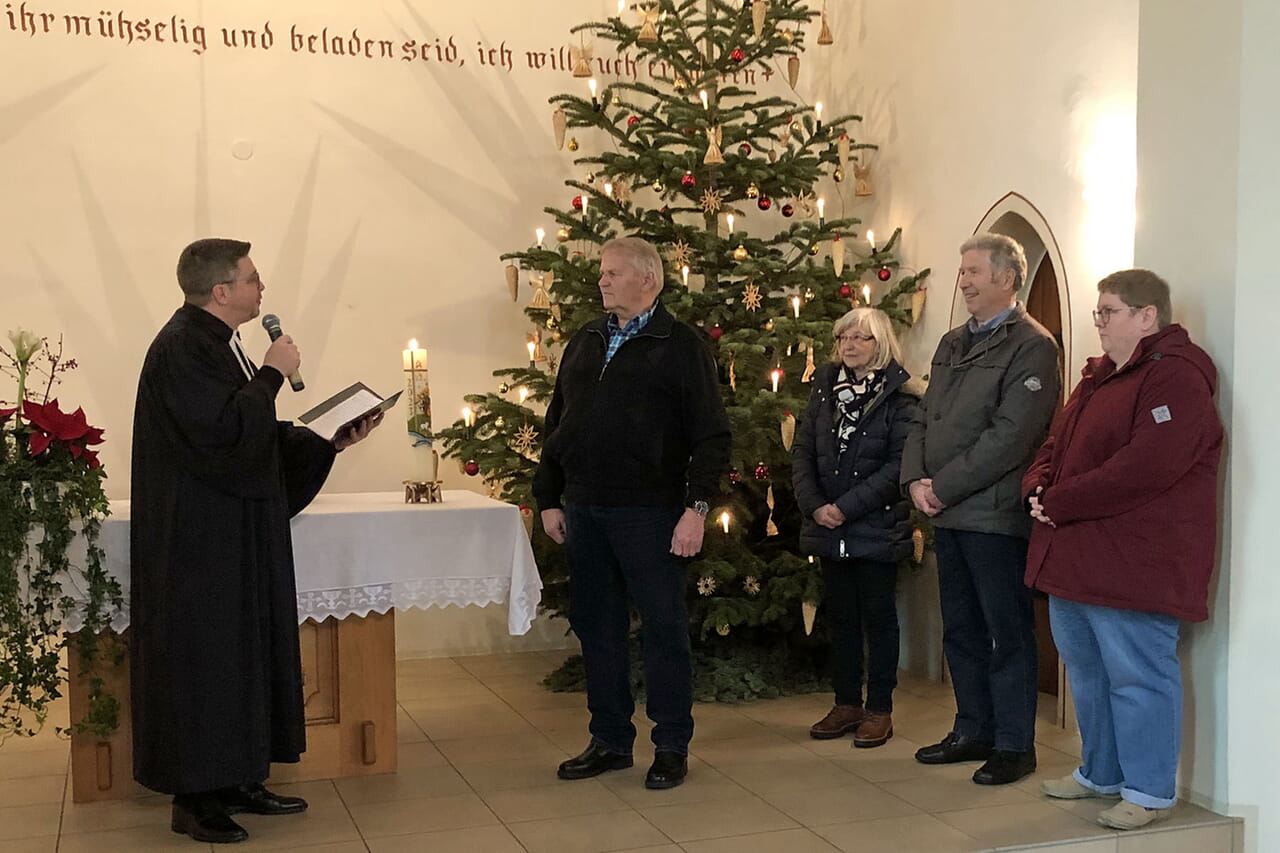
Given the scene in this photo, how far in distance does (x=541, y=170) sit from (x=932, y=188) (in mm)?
2003

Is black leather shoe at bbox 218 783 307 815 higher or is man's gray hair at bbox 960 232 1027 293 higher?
man's gray hair at bbox 960 232 1027 293

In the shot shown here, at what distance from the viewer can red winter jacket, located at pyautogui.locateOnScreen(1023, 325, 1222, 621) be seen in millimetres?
3793

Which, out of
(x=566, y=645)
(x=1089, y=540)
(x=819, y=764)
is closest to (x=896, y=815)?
(x=819, y=764)

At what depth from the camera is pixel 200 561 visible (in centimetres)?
380

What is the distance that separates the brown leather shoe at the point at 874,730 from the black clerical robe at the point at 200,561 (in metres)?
2.12

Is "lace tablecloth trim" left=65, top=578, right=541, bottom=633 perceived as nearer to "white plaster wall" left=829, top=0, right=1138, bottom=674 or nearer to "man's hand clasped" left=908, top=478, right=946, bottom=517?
"man's hand clasped" left=908, top=478, right=946, bottom=517

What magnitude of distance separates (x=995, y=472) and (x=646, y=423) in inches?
45.2

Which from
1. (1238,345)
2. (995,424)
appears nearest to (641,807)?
(995,424)

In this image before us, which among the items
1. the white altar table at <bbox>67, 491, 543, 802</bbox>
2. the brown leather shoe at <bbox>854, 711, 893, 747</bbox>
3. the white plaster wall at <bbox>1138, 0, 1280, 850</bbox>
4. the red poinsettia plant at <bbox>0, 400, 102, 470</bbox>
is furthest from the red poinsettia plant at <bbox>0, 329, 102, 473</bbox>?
the white plaster wall at <bbox>1138, 0, 1280, 850</bbox>

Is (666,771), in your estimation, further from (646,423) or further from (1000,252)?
(1000,252)

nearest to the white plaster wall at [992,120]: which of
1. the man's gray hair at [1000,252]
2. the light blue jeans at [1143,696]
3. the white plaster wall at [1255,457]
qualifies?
the man's gray hair at [1000,252]

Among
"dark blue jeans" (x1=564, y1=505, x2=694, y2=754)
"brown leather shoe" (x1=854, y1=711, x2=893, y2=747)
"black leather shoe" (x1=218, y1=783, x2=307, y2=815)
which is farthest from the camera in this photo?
"brown leather shoe" (x1=854, y1=711, x2=893, y2=747)

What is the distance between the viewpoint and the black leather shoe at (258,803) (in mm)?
4055

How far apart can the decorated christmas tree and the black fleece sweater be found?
1097mm
